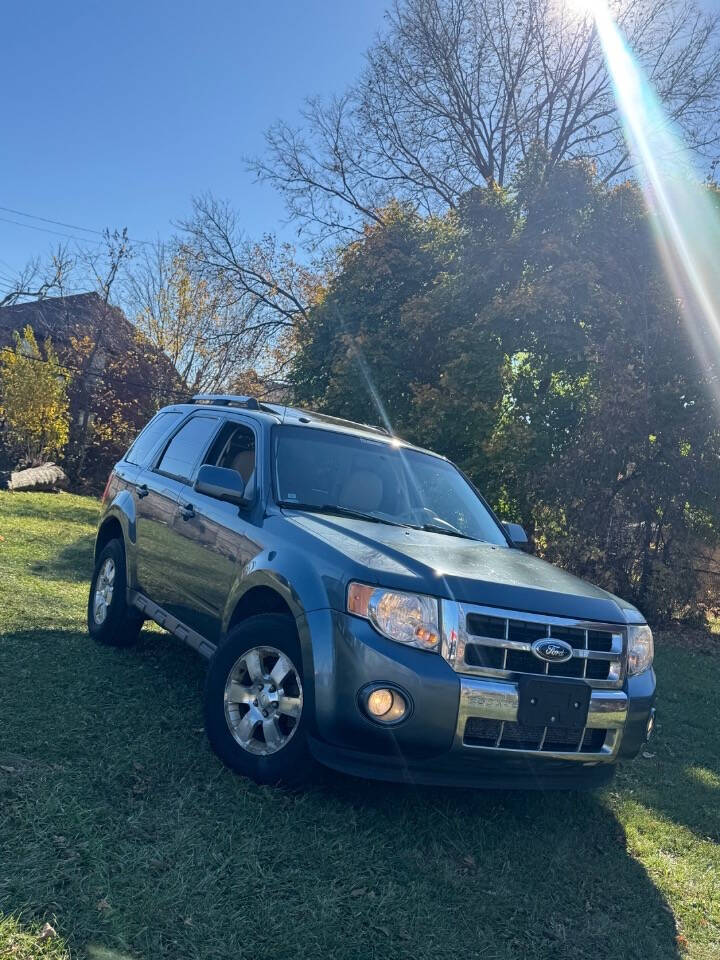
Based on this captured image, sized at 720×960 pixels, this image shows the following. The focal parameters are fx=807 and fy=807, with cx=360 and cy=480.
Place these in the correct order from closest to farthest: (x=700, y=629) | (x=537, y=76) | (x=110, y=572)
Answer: (x=110, y=572) < (x=700, y=629) < (x=537, y=76)

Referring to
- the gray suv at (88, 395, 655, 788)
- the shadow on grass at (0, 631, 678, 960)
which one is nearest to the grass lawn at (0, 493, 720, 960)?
the shadow on grass at (0, 631, 678, 960)

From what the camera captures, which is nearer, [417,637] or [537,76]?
[417,637]

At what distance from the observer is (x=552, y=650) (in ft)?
11.3

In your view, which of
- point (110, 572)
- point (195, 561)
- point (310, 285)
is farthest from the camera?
point (310, 285)

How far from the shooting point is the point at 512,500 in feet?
40.2

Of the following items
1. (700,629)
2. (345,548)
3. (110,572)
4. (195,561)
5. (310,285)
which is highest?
(310,285)

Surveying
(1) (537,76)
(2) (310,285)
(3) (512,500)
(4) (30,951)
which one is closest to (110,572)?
(4) (30,951)

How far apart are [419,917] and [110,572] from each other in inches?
158

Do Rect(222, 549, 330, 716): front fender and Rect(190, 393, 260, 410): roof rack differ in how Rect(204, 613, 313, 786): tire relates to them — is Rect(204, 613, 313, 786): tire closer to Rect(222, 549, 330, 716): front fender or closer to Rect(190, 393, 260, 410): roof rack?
Rect(222, 549, 330, 716): front fender

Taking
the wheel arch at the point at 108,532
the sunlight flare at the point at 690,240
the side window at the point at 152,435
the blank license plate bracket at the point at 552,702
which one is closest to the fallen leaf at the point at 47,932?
the blank license plate bracket at the point at 552,702

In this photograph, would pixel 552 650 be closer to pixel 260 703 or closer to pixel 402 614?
pixel 402 614

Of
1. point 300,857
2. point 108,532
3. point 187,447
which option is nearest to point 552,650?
point 300,857

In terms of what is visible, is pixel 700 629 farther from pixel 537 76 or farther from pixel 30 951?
pixel 537 76

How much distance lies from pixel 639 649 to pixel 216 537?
2328mm
